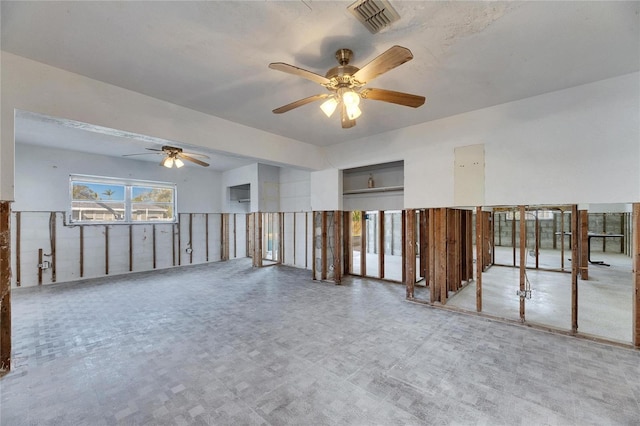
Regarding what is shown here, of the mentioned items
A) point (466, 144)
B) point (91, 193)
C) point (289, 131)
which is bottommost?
point (91, 193)

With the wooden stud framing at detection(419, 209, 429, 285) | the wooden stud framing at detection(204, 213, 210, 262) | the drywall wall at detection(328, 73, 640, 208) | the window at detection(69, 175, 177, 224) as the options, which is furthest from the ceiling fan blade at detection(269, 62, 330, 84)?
the wooden stud framing at detection(204, 213, 210, 262)

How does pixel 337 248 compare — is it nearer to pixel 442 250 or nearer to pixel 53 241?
pixel 442 250

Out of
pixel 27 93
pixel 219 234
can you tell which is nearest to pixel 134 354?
pixel 27 93

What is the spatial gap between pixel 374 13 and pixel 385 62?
345mm

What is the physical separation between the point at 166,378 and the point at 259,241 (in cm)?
571

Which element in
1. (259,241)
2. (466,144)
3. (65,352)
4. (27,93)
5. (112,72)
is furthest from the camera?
(259,241)

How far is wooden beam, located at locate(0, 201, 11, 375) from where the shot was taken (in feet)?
8.21

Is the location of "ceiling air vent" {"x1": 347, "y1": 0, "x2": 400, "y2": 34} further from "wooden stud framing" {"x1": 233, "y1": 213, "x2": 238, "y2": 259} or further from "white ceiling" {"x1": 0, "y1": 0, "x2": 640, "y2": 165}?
"wooden stud framing" {"x1": 233, "y1": 213, "x2": 238, "y2": 259}

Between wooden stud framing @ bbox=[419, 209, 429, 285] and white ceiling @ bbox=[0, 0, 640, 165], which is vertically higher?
white ceiling @ bbox=[0, 0, 640, 165]

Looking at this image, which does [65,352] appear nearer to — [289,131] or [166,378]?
[166,378]

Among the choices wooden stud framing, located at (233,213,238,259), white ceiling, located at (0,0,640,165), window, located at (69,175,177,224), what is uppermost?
white ceiling, located at (0,0,640,165)

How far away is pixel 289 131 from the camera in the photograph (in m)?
4.80

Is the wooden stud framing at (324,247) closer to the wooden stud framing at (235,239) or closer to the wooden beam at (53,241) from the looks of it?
the wooden stud framing at (235,239)

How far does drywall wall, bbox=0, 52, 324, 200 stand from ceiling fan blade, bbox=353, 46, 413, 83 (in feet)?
8.72
